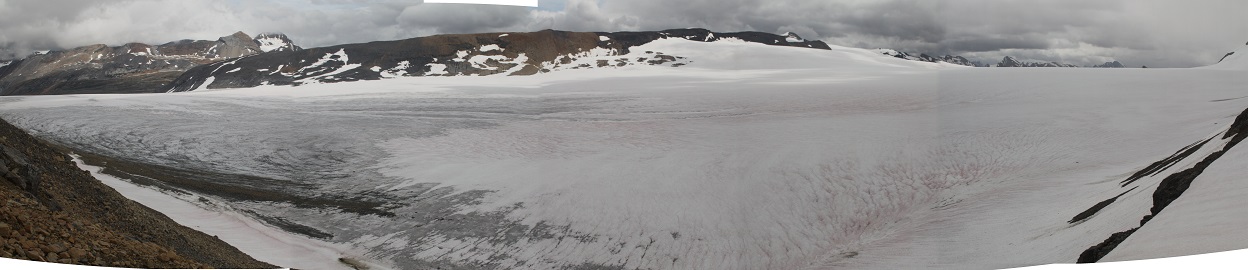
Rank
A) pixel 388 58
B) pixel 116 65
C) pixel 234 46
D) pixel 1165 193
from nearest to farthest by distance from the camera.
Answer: pixel 1165 193 → pixel 234 46 → pixel 116 65 → pixel 388 58

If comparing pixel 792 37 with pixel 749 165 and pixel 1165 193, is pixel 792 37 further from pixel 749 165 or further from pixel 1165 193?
pixel 1165 193

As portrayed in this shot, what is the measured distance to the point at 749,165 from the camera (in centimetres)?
375

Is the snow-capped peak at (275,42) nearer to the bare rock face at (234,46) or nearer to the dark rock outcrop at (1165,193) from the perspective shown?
the bare rock face at (234,46)

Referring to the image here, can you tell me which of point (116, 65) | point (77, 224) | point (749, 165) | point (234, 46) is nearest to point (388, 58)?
point (234, 46)

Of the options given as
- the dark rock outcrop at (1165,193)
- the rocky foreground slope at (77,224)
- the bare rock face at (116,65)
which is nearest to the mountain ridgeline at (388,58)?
the bare rock face at (116,65)

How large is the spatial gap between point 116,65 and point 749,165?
2.96 meters

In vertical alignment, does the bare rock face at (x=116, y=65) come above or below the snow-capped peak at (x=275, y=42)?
below

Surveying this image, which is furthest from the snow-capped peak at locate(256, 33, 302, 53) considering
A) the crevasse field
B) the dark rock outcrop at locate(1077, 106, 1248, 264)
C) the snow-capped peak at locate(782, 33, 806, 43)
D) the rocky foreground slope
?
the dark rock outcrop at locate(1077, 106, 1248, 264)

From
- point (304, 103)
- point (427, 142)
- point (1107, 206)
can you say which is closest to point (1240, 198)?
point (1107, 206)

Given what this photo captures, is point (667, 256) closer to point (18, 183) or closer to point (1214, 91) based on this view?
point (18, 183)

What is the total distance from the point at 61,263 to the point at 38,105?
48.3 inches

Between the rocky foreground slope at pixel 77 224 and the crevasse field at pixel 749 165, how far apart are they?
0.20 meters

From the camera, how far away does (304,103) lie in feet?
13.5

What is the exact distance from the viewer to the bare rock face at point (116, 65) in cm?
261
